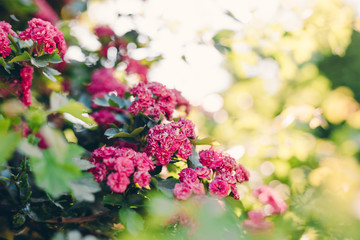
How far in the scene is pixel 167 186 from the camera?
0.89 metres

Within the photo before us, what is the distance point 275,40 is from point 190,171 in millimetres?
1218

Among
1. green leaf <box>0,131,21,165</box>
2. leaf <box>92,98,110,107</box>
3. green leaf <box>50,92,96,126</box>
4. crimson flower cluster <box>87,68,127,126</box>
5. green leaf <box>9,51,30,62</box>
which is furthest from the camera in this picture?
crimson flower cluster <box>87,68,127,126</box>

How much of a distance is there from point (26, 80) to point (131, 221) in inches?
24.2

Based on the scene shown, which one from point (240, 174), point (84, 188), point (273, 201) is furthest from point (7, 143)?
point (273, 201)

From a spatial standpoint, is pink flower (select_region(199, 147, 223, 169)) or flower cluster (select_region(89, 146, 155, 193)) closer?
flower cluster (select_region(89, 146, 155, 193))

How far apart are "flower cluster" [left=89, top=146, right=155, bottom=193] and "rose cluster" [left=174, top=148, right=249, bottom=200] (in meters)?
0.11

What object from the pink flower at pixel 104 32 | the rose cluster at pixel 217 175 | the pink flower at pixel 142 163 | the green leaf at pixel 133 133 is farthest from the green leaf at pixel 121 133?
the pink flower at pixel 104 32

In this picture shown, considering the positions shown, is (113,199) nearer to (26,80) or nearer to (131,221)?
(131,221)

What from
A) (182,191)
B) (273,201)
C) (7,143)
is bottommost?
(273,201)

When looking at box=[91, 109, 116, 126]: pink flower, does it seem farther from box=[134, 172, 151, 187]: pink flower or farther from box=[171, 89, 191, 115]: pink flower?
box=[134, 172, 151, 187]: pink flower

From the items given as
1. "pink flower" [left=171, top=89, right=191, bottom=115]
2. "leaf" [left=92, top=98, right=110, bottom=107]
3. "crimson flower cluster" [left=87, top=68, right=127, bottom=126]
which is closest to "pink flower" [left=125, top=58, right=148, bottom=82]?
"crimson flower cluster" [left=87, top=68, right=127, bottom=126]

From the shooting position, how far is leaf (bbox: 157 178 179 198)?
2.74 ft

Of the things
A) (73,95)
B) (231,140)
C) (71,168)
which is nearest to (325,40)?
(231,140)

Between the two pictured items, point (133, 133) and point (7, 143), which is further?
point (133, 133)
